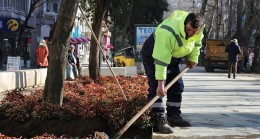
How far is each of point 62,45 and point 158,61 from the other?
75.4 inches

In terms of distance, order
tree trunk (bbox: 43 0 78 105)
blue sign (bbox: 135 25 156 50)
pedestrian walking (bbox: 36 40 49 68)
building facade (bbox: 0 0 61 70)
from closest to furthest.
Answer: tree trunk (bbox: 43 0 78 105) < pedestrian walking (bbox: 36 40 49 68) < blue sign (bbox: 135 25 156 50) < building facade (bbox: 0 0 61 70)

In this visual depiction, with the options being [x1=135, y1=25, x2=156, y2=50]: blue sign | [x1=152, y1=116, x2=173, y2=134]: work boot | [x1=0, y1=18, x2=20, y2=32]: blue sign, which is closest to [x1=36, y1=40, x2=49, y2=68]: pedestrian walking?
[x1=135, y1=25, x2=156, y2=50]: blue sign

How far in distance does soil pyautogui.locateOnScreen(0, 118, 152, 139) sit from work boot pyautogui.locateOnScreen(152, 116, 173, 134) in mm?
121

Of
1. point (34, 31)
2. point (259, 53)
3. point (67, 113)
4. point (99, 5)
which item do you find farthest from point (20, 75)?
point (34, 31)

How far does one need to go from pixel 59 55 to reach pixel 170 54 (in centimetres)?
200

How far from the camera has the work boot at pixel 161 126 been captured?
618 centimetres

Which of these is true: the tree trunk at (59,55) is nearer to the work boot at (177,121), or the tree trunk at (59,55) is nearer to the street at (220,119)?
the work boot at (177,121)

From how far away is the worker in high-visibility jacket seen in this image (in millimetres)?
5852

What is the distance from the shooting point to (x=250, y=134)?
6.29 meters

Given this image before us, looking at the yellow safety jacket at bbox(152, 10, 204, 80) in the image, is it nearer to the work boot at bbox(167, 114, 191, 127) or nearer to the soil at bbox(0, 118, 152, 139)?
the soil at bbox(0, 118, 152, 139)

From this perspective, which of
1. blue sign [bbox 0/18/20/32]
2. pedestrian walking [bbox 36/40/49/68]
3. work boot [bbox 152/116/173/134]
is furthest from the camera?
blue sign [bbox 0/18/20/32]

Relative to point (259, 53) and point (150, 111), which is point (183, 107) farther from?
point (259, 53)

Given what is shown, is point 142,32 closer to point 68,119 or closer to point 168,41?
point 68,119

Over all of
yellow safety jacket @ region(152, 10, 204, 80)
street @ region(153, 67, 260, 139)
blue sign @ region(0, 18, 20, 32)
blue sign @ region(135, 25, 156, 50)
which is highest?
blue sign @ region(0, 18, 20, 32)
